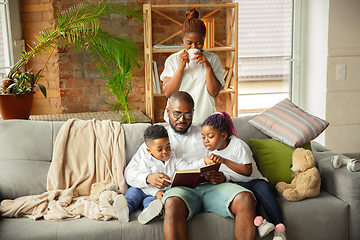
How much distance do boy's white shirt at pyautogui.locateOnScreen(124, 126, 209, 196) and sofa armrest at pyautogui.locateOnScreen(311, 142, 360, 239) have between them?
28.9 inches

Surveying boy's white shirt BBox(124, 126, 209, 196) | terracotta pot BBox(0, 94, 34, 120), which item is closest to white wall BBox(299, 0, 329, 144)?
boy's white shirt BBox(124, 126, 209, 196)

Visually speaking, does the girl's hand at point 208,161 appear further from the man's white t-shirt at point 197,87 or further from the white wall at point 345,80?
the white wall at point 345,80

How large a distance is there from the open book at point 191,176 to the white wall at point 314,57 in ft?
6.99

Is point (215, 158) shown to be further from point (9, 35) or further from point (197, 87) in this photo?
point (9, 35)

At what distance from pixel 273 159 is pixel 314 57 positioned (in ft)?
6.33

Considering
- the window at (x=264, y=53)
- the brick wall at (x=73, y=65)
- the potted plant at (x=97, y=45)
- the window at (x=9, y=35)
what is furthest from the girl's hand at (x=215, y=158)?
the window at (x=9, y=35)

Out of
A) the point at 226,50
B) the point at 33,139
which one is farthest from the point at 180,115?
the point at 226,50

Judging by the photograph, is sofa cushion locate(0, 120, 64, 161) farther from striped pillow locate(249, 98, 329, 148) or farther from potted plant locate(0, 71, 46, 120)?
striped pillow locate(249, 98, 329, 148)

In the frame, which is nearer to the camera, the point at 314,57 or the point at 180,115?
the point at 180,115

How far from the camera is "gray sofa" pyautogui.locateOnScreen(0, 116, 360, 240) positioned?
1.77 metres

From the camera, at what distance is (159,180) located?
75.4 inches

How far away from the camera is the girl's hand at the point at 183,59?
7.20 ft

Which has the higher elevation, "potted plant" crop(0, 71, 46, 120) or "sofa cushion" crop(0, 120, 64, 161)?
"potted plant" crop(0, 71, 46, 120)

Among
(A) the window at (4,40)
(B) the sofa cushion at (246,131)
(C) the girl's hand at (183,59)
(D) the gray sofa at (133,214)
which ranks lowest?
(D) the gray sofa at (133,214)
